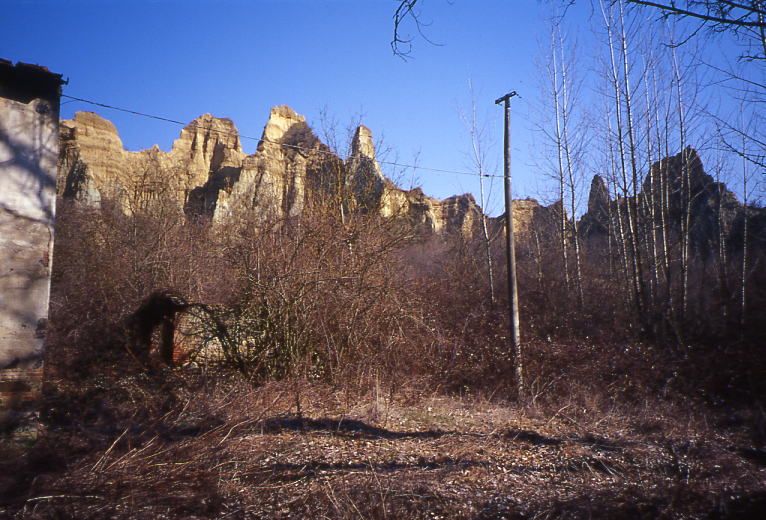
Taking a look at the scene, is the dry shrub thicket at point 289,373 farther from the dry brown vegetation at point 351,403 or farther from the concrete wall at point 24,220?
the concrete wall at point 24,220

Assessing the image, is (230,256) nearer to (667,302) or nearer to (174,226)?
(174,226)

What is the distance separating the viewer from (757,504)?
4.07 meters

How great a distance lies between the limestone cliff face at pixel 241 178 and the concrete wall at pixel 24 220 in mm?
3631

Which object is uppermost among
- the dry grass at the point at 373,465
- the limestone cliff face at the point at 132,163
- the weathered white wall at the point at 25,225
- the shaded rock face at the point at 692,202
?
the limestone cliff face at the point at 132,163

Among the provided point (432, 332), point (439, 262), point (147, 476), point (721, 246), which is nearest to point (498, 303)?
point (439, 262)

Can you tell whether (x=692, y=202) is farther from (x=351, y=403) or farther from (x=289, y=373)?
(x=289, y=373)

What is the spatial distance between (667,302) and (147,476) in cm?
1184

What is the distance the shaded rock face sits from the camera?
13.8 meters

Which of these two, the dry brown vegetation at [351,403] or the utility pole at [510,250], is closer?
the dry brown vegetation at [351,403]

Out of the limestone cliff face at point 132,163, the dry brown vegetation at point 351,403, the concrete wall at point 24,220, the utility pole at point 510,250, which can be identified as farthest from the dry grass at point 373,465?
the limestone cliff face at point 132,163

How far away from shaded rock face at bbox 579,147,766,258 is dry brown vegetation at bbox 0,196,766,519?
11.8ft

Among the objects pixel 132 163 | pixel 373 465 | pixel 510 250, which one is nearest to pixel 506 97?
pixel 510 250

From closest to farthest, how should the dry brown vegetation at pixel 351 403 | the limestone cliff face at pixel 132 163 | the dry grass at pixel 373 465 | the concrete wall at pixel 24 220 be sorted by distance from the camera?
the dry grass at pixel 373 465, the dry brown vegetation at pixel 351 403, the concrete wall at pixel 24 220, the limestone cliff face at pixel 132 163

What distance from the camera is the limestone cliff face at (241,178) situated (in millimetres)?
12562
